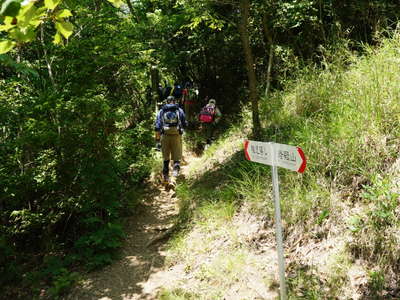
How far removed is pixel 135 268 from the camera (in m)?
4.52

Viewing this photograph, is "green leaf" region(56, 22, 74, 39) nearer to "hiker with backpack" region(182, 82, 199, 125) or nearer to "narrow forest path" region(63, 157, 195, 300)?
"narrow forest path" region(63, 157, 195, 300)

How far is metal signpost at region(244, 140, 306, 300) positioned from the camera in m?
2.28

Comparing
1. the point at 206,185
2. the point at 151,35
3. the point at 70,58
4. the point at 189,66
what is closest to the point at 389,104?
the point at 206,185

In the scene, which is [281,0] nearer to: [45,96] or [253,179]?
[253,179]

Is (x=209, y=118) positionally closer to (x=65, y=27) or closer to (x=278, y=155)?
(x=278, y=155)

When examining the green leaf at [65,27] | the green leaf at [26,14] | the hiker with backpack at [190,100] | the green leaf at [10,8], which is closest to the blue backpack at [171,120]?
the hiker with backpack at [190,100]

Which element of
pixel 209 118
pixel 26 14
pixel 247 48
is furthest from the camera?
pixel 209 118

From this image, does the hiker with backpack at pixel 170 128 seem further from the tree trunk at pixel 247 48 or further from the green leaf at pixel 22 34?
the green leaf at pixel 22 34

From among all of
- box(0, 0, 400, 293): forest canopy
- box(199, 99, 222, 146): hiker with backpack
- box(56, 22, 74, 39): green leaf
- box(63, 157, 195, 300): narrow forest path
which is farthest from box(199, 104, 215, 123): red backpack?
box(56, 22, 74, 39): green leaf

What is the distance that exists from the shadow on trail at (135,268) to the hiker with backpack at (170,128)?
4.53 feet

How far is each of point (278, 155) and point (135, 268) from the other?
3.13 metres

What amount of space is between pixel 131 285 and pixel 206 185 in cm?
228

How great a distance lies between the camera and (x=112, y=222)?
5.46 metres

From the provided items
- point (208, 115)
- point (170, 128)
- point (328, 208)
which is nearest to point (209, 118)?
point (208, 115)
